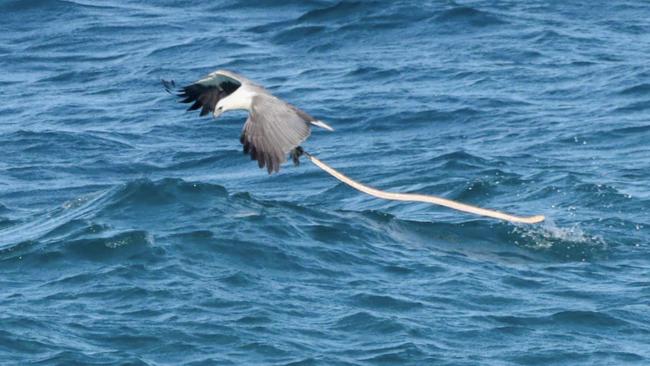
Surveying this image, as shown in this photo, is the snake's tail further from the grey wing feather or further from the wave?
the wave

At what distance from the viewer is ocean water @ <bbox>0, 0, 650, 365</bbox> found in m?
13.3

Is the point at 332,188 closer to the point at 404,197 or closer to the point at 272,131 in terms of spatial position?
the point at 404,197

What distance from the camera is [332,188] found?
730 inches

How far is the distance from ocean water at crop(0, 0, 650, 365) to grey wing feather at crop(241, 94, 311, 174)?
1.24m

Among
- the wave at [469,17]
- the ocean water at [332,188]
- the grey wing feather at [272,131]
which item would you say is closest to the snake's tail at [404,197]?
the grey wing feather at [272,131]

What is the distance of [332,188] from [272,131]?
451cm

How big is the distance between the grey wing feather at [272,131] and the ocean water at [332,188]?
1.24m

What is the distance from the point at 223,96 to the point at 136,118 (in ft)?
21.5

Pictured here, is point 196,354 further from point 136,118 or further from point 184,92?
point 136,118

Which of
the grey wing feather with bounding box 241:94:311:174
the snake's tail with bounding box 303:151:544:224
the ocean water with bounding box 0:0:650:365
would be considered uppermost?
the grey wing feather with bounding box 241:94:311:174

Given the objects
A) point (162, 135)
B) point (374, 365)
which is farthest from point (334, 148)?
point (374, 365)

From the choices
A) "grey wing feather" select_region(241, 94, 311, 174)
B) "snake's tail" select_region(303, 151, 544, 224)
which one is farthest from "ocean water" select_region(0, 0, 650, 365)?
"grey wing feather" select_region(241, 94, 311, 174)

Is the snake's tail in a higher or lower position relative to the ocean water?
higher

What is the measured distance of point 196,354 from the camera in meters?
12.7
